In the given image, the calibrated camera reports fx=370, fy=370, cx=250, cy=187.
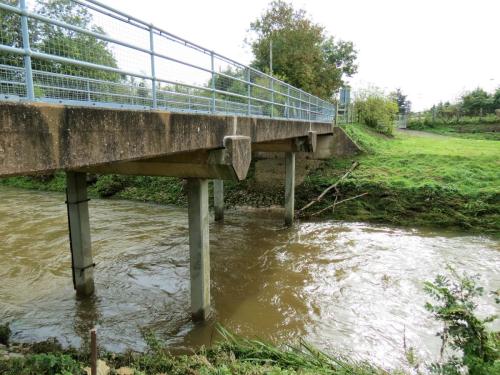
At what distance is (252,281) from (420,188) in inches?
360

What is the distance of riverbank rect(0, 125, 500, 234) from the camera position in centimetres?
1370

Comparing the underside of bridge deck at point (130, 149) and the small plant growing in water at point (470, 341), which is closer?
the underside of bridge deck at point (130, 149)

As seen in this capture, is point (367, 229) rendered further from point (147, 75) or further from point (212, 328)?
point (147, 75)

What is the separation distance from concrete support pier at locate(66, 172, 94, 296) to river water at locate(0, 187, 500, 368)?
1.70 ft

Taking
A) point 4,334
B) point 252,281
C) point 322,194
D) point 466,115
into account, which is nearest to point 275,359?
point 252,281

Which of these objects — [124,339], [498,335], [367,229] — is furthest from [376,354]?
[367,229]

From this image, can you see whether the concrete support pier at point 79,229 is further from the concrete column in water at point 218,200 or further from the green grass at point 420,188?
the green grass at point 420,188

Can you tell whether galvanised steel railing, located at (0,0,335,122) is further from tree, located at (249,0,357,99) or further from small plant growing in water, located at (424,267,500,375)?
tree, located at (249,0,357,99)

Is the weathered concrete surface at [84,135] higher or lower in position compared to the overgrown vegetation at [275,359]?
higher

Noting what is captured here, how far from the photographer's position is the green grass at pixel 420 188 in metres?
13.5

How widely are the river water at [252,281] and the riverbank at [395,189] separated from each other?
3.65 feet

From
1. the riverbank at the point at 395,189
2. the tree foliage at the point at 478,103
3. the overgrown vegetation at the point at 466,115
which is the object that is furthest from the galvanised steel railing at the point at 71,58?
the tree foliage at the point at 478,103

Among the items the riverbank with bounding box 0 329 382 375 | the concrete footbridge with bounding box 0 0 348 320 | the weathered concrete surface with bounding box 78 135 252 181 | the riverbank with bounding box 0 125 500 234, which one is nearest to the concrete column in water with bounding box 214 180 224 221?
the riverbank with bounding box 0 125 500 234

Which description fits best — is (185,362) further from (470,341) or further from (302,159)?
(302,159)
